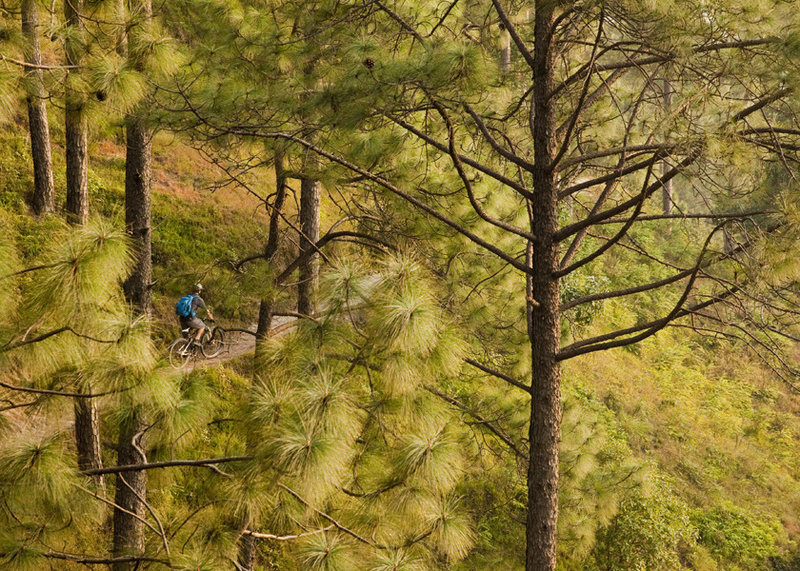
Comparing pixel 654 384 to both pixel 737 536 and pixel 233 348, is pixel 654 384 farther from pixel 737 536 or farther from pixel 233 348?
pixel 233 348

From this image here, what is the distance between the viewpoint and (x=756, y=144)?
11.8 feet

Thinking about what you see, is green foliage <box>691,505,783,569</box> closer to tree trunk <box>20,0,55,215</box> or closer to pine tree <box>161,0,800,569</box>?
pine tree <box>161,0,800,569</box>

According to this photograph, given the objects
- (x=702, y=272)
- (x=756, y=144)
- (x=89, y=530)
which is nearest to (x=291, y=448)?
(x=702, y=272)

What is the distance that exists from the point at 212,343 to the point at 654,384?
9.65m

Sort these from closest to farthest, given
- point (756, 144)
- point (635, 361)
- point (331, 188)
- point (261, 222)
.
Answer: point (756, 144), point (331, 188), point (261, 222), point (635, 361)

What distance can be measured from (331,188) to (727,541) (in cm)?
915

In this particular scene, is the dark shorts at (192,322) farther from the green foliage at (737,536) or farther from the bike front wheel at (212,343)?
the green foliage at (737,536)

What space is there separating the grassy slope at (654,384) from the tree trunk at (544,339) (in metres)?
6.36

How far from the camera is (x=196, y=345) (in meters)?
8.65

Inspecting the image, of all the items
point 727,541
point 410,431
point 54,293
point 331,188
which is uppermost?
point 331,188

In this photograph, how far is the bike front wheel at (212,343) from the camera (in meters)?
9.07

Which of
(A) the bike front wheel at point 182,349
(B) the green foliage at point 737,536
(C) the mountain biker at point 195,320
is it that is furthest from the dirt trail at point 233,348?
(B) the green foliage at point 737,536

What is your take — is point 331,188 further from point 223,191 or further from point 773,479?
point 773,479

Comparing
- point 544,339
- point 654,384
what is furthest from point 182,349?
point 654,384
